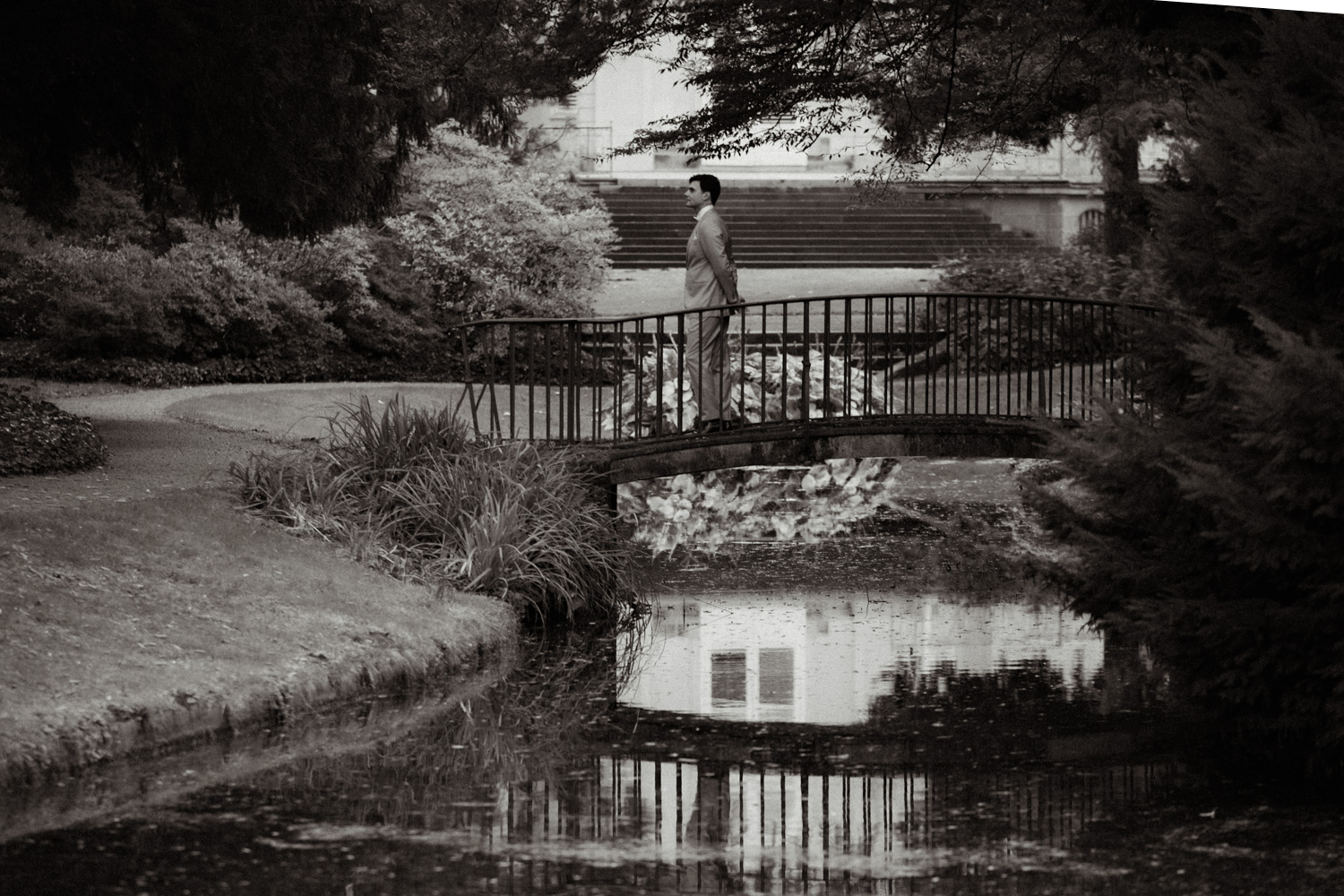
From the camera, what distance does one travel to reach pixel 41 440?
1060cm

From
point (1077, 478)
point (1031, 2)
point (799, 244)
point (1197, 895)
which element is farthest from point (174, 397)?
point (799, 244)

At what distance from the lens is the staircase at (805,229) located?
28547mm

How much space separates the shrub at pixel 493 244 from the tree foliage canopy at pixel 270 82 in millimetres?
9043

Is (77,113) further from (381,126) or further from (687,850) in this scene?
(687,850)

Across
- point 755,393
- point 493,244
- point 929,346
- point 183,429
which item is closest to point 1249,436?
point 929,346

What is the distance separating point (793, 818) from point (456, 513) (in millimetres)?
4163

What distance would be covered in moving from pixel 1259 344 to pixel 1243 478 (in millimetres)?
554

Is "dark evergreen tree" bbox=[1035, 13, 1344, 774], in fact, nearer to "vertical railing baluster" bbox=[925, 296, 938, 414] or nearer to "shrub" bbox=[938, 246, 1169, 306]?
"vertical railing baluster" bbox=[925, 296, 938, 414]

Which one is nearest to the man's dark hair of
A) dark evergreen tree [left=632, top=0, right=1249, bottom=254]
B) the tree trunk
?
dark evergreen tree [left=632, top=0, right=1249, bottom=254]

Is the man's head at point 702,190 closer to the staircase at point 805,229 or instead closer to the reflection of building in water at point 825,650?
the reflection of building in water at point 825,650

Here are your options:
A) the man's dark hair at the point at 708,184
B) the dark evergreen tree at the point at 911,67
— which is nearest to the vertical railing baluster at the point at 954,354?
the dark evergreen tree at the point at 911,67

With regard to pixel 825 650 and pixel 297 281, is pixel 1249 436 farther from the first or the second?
pixel 297 281

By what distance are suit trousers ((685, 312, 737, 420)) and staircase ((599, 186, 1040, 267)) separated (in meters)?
16.8

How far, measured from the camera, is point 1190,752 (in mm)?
6277
